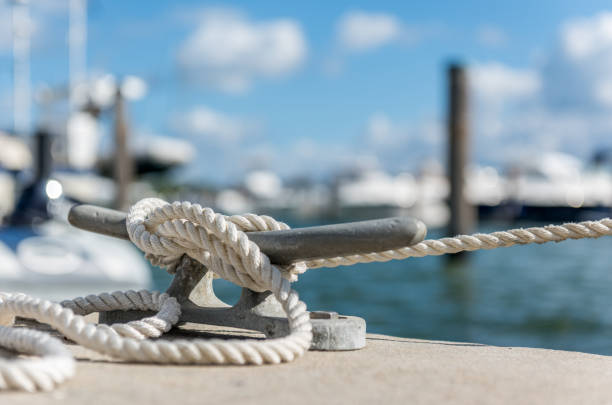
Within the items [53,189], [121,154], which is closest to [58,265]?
[53,189]

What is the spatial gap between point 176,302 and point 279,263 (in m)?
0.35

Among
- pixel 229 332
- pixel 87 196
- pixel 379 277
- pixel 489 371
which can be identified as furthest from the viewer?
pixel 87 196

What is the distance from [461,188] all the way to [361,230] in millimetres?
11679

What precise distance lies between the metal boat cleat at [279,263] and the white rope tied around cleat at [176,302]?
54mm

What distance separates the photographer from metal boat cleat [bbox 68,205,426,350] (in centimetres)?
183

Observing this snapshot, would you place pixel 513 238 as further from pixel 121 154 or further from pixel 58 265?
Answer: pixel 121 154

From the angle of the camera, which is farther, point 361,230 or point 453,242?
point 453,242

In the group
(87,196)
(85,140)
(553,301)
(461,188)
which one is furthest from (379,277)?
(85,140)

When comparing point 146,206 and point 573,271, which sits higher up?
point 146,206

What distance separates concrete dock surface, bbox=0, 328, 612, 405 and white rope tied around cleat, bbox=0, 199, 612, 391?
0.04 m

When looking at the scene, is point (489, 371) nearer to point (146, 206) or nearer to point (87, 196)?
point (146, 206)

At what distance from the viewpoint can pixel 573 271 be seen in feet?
60.4

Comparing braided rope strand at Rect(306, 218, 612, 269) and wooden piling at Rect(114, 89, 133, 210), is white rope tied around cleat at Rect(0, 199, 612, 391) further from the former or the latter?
wooden piling at Rect(114, 89, 133, 210)

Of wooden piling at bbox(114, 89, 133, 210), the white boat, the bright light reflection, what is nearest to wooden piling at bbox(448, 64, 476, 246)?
the white boat
